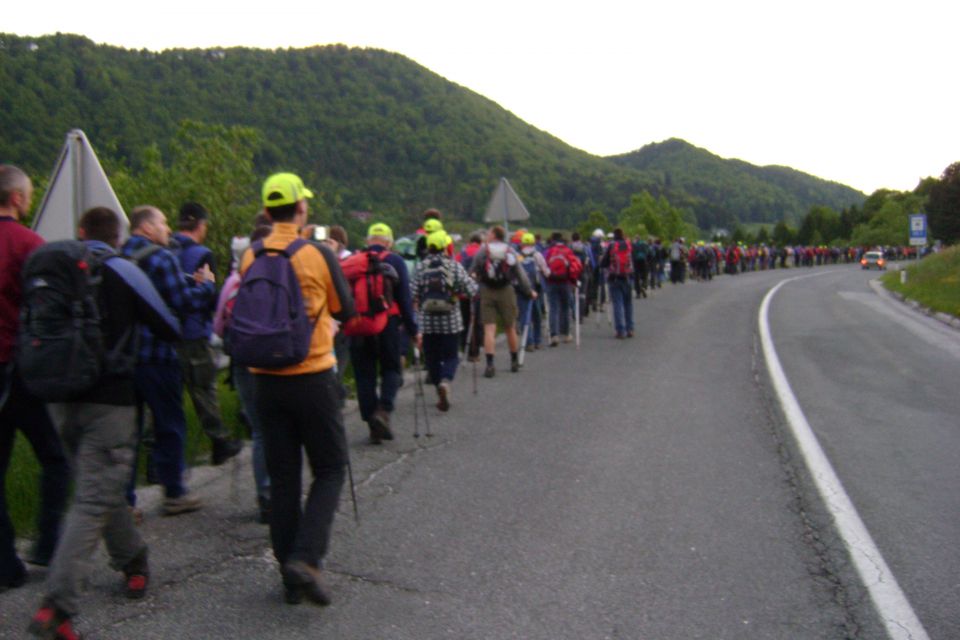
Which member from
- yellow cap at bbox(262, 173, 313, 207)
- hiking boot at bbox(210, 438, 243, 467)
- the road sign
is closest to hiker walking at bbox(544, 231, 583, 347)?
hiking boot at bbox(210, 438, 243, 467)

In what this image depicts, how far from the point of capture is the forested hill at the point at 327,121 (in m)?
64.7

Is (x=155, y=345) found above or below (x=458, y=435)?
above

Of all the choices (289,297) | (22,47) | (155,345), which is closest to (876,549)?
(289,297)

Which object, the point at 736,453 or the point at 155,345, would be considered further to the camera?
the point at 736,453

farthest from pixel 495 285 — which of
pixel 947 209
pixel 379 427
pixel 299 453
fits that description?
pixel 947 209

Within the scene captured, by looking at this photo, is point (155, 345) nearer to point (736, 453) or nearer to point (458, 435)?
point (458, 435)

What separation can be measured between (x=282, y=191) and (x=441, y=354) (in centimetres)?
562

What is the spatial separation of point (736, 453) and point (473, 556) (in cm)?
330

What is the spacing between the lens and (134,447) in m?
4.47

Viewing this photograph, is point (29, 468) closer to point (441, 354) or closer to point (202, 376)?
point (202, 376)

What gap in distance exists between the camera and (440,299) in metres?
9.74

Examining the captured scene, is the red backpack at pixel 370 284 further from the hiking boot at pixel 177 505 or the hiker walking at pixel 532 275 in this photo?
the hiker walking at pixel 532 275

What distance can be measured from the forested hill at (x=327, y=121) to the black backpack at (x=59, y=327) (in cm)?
3351

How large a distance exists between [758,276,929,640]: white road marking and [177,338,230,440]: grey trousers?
4112mm
